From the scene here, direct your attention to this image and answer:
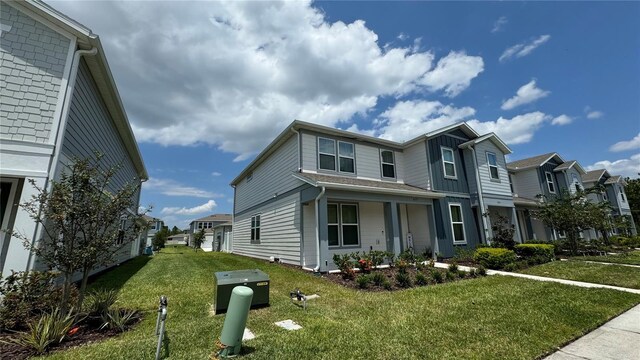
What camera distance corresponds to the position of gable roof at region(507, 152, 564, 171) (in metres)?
20.7

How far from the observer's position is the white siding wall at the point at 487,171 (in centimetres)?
1509

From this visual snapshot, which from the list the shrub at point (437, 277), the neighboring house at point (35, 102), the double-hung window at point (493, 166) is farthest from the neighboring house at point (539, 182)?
the neighboring house at point (35, 102)

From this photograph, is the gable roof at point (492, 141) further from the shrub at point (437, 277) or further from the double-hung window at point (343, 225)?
the shrub at point (437, 277)

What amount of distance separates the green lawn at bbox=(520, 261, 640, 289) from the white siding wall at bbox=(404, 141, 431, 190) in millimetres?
5617

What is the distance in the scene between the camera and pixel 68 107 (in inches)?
243

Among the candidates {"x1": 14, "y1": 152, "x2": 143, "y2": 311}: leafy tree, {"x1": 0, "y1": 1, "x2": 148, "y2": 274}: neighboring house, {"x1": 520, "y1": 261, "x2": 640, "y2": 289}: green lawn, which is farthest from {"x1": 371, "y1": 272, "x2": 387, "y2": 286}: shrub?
{"x1": 0, "y1": 1, "x2": 148, "y2": 274}: neighboring house

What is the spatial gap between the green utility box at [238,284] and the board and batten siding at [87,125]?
115 inches

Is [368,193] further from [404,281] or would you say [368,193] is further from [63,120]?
[63,120]

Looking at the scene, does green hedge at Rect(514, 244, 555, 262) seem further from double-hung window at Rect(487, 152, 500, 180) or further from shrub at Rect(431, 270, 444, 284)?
shrub at Rect(431, 270, 444, 284)

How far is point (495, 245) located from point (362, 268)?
8421 mm

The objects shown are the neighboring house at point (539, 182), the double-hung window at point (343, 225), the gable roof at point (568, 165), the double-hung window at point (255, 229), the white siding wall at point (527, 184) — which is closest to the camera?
the double-hung window at point (343, 225)

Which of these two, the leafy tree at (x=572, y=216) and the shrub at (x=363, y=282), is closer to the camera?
the shrub at (x=363, y=282)

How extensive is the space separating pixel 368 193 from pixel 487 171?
9.26 meters

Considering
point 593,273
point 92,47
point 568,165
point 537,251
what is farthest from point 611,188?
point 92,47
